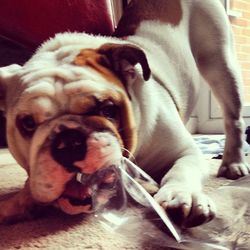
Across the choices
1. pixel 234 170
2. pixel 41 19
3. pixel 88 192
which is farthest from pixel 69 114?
pixel 41 19

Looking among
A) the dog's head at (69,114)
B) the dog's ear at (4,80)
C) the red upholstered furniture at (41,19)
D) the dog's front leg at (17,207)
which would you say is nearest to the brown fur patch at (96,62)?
the dog's head at (69,114)

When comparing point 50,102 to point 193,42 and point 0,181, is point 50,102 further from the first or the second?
point 193,42

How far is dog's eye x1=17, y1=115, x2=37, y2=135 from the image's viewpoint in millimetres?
998

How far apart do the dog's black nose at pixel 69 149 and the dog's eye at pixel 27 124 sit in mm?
104

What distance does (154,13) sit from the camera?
5.13ft

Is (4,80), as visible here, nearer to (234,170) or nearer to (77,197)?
(77,197)

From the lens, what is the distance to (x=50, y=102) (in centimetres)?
99

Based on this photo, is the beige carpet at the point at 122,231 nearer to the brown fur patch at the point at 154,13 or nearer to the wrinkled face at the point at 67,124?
the wrinkled face at the point at 67,124

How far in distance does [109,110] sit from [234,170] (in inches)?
21.5

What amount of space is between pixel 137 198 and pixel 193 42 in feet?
2.85

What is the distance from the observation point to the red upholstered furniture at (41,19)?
5.81ft

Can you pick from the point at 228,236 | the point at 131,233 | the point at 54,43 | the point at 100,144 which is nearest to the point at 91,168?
the point at 100,144

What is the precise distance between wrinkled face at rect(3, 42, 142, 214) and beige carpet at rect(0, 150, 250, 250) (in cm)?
5

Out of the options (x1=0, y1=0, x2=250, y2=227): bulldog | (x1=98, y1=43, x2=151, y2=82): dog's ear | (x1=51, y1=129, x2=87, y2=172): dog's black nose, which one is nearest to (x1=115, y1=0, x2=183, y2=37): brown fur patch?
(x1=0, y1=0, x2=250, y2=227): bulldog
